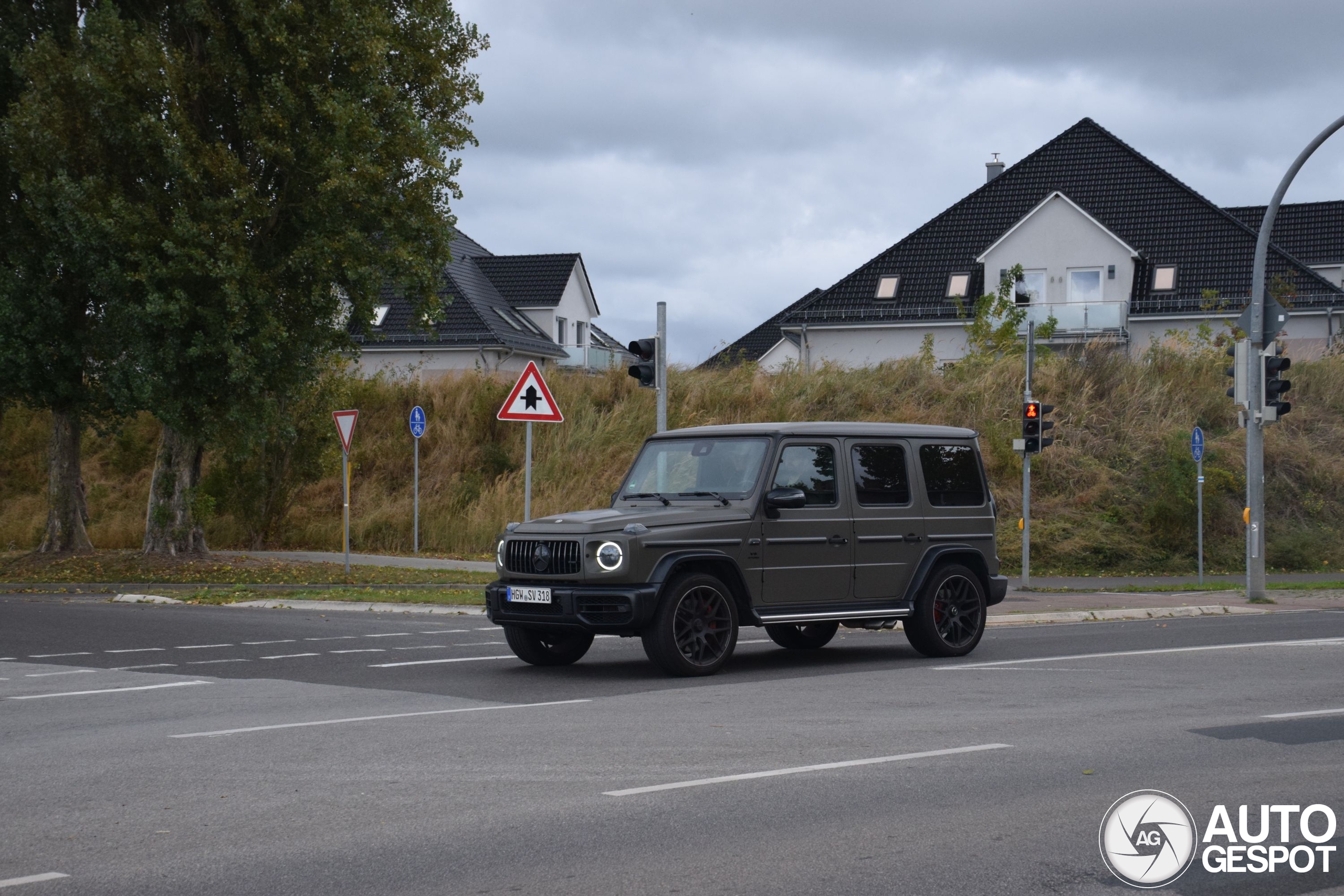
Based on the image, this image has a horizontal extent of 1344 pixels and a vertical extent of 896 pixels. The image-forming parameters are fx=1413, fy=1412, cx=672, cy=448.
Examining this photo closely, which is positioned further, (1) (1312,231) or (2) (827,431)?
(1) (1312,231)

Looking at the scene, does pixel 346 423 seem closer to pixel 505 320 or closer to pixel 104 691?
pixel 104 691

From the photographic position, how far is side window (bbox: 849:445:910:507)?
12.9 meters

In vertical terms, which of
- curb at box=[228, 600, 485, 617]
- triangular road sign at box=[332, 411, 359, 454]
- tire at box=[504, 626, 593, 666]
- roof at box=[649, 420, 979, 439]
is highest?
triangular road sign at box=[332, 411, 359, 454]

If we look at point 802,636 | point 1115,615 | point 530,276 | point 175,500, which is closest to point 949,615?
point 802,636

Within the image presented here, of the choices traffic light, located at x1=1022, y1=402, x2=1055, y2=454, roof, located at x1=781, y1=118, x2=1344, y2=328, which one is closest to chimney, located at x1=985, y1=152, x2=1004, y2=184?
roof, located at x1=781, y1=118, x2=1344, y2=328

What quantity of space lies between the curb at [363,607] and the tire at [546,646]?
18.7 ft

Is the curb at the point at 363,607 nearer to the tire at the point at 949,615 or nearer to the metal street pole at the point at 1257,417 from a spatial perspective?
the tire at the point at 949,615

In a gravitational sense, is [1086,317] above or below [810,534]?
above

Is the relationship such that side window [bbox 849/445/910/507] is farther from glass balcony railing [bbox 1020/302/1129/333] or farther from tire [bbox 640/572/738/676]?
glass balcony railing [bbox 1020/302/1129/333]

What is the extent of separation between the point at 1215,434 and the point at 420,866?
30.4 meters

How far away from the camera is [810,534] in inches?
484

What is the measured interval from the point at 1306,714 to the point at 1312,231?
46.6 meters

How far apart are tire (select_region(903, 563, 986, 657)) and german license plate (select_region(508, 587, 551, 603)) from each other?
11.8ft

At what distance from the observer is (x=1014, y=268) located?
38000mm
